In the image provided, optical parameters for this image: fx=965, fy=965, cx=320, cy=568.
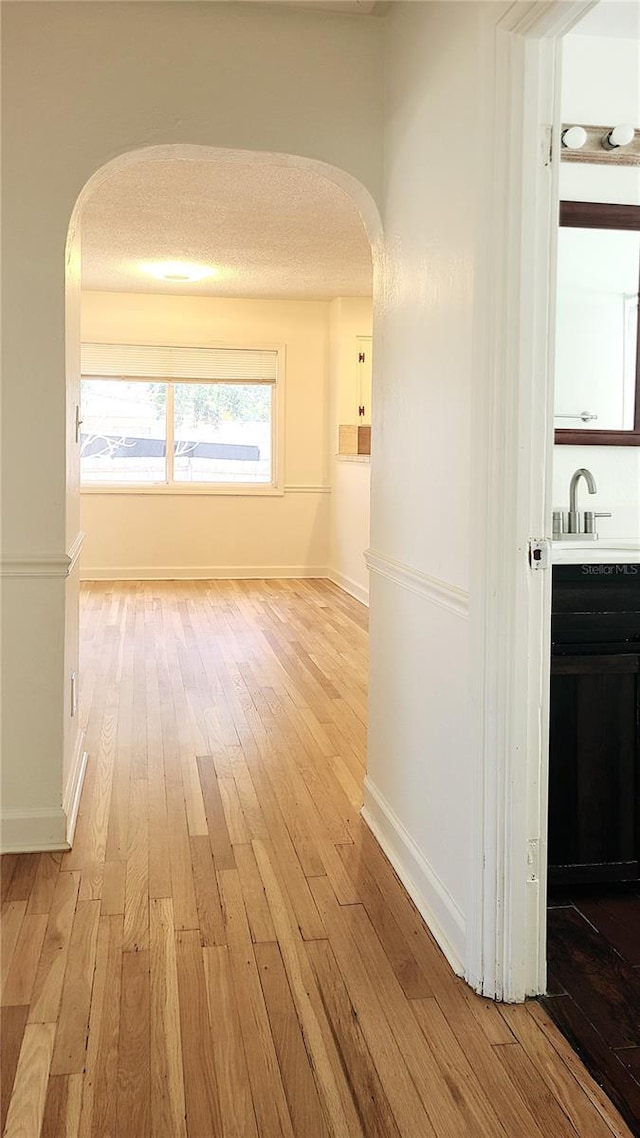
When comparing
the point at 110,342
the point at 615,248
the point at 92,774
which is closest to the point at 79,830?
the point at 92,774

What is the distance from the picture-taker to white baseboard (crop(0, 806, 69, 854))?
289 centimetres

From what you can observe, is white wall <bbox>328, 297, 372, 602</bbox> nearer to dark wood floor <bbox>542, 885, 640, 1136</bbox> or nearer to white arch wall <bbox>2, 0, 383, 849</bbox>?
white arch wall <bbox>2, 0, 383, 849</bbox>

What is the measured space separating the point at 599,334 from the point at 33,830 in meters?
2.46

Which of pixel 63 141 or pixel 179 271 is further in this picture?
pixel 179 271

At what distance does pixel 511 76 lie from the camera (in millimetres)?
1970

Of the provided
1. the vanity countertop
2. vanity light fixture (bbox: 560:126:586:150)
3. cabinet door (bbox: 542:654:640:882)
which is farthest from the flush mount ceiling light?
cabinet door (bbox: 542:654:640:882)

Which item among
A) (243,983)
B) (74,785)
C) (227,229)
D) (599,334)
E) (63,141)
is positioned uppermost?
(227,229)

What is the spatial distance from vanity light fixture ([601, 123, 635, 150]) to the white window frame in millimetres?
5910

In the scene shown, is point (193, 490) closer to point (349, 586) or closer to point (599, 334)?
point (349, 586)

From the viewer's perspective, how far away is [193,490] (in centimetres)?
888

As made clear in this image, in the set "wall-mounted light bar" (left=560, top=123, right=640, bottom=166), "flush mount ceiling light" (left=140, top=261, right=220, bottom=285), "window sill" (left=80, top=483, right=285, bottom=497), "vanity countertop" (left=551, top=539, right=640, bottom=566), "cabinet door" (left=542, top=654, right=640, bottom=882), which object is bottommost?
"cabinet door" (left=542, top=654, right=640, bottom=882)

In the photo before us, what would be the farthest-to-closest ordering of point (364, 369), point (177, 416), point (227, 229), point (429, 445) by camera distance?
1. point (177, 416)
2. point (364, 369)
3. point (227, 229)
4. point (429, 445)

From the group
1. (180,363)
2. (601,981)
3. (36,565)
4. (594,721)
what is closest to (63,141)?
(36,565)

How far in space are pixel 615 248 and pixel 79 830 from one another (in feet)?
8.58
